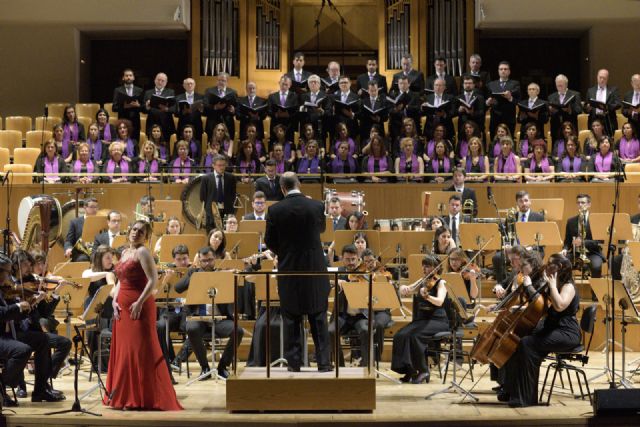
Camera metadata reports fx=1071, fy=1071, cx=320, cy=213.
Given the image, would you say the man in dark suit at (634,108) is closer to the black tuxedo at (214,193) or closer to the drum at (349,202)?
the drum at (349,202)

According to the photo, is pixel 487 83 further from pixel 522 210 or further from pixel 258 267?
pixel 258 267

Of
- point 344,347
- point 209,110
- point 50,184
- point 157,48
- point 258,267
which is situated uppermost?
point 157,48

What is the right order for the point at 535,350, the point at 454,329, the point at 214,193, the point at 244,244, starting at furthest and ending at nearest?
the point at 214,193 → the point at 244,244 → the point at 454,329 → the point at 535,350

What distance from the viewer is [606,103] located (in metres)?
12.1

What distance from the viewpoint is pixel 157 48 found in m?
15.4

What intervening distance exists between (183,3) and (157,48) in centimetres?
142

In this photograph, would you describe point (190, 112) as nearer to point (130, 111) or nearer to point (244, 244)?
point (130, 111)

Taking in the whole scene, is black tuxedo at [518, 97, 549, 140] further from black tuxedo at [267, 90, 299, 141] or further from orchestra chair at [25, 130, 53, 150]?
orchestra chair at [25, 130, 53, 150]

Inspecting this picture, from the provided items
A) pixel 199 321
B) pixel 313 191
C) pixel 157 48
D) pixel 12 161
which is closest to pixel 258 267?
pixel 199 321

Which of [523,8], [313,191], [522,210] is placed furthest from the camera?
[523,8]

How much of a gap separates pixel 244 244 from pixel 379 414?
3042 mm

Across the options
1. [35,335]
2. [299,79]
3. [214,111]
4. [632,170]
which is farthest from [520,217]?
[35,335]

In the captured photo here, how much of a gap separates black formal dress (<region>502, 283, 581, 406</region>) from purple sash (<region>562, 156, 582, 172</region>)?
478 cm

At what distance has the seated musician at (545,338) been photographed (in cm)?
671
